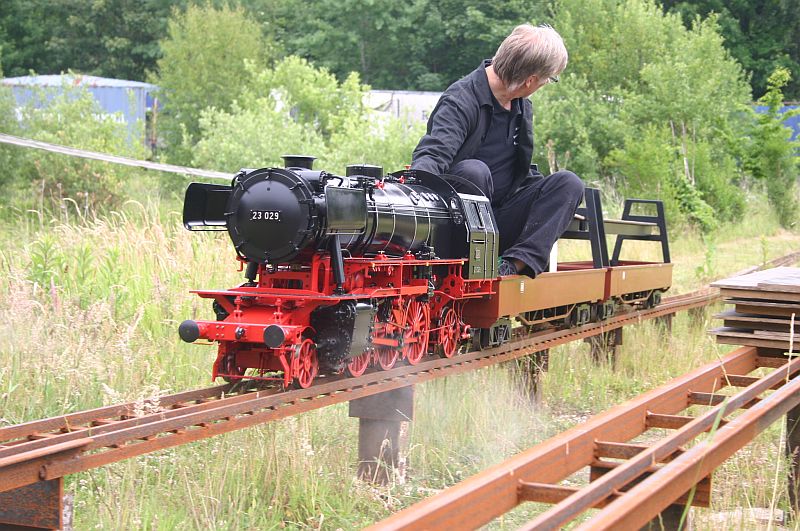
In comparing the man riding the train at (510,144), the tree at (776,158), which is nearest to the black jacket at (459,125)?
the man riding the train at (510,144)

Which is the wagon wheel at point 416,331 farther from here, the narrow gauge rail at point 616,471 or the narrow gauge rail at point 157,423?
the narrow gauge rail at point 616,471

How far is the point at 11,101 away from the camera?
62.1ft

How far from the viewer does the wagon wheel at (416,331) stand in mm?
6840

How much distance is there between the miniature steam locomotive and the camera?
5.89m

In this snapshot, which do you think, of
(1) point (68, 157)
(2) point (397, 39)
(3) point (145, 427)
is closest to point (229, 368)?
(3) point (145, 427)

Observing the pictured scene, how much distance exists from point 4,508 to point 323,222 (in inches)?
99.8

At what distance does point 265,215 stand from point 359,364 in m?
1.19

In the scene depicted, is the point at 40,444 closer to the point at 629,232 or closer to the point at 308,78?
the point at 629,232

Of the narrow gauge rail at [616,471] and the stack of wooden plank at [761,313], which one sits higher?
the stack of wooden plank at [761,313]

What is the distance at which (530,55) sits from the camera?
723 centimetres

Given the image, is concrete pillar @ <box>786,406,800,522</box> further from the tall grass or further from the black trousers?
the black trousers

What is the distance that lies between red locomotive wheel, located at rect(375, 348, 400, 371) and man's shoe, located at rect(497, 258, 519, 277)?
1.48m

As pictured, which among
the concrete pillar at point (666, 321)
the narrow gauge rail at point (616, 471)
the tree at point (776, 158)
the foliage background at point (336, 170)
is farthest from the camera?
the tree at point (776, 158)

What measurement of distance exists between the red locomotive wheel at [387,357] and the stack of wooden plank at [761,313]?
7.47 feet
